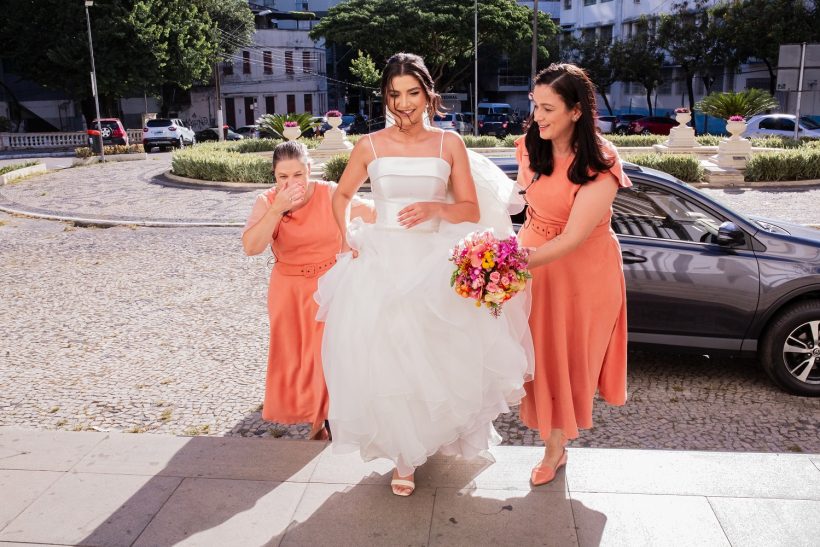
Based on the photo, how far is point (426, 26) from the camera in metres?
49.2

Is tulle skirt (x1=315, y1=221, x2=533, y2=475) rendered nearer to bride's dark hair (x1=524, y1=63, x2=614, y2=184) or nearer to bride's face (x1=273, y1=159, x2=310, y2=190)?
bride's dark hair (x1=524, y1=63, x2=614, y2=184)

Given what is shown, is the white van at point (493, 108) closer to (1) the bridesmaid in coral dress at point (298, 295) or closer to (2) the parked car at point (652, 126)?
(2) the parked car at point (652, 126)

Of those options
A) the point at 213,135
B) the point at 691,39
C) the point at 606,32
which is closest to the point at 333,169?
the point at 213,135

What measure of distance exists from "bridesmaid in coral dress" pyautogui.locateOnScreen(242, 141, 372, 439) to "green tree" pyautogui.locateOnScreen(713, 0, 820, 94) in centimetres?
3931

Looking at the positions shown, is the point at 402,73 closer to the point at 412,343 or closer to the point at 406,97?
the point at 406,97

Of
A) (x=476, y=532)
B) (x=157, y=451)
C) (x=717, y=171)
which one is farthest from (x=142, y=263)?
(x=717, y=171)

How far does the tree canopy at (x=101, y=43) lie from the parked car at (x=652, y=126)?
994 inches

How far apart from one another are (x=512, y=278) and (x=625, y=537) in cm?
131

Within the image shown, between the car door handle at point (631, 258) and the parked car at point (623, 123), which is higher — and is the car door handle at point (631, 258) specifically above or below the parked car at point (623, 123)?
below

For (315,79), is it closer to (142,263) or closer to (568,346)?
(142,263)

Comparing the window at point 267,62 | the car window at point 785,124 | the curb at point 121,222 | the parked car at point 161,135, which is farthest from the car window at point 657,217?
the window at point 267,62

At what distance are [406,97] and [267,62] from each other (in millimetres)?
61037

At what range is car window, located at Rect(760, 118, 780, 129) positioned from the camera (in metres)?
30.2

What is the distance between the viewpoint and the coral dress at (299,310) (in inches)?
175
